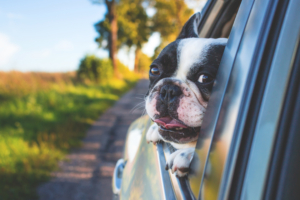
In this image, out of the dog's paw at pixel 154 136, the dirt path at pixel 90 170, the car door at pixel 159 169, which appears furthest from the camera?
the dirt path at pixel 90 170

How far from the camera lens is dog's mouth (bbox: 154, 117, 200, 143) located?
1235 mm

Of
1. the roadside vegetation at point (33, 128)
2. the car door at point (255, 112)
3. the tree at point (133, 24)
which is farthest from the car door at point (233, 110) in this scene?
the tree at point (133, 24)

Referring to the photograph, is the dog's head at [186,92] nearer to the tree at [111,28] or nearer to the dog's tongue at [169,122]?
the dog's tongue at [169,122]

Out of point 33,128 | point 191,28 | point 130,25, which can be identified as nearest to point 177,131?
point 191,28

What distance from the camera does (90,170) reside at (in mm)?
4016

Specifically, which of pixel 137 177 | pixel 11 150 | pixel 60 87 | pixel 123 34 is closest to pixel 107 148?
pixel 11 150

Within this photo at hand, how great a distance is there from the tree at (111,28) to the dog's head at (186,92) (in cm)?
1577

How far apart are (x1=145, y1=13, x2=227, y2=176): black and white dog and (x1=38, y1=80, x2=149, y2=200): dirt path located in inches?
45.6

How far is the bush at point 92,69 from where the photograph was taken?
1393cm

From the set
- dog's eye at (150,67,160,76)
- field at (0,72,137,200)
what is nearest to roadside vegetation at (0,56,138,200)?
field at (0,72,137,200)

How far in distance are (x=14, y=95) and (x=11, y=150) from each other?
13.2ft

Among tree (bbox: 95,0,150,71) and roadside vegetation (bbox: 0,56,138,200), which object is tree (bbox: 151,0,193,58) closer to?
roadside vegetation (bbox: 0,56,138,200)

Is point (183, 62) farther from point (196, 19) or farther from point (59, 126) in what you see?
point (59, 126)

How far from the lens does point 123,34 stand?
20.5 meters
